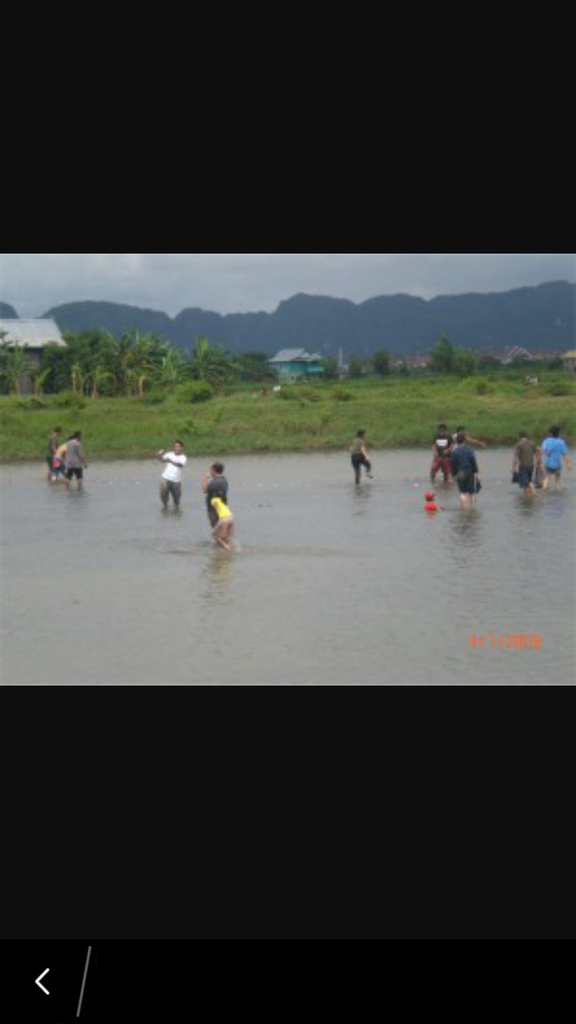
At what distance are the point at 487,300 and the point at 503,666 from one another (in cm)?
11292

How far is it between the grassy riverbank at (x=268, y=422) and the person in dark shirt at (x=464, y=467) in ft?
55.5

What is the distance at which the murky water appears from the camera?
9.77 metres

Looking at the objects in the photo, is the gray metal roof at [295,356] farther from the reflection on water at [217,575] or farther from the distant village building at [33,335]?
the reflection on water at [217,575]

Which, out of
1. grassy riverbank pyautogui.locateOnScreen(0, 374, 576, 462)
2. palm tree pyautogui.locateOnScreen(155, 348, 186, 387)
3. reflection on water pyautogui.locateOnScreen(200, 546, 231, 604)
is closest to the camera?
reflection on water pyautogui.locateOnScreen(200, 546, 231, 604)

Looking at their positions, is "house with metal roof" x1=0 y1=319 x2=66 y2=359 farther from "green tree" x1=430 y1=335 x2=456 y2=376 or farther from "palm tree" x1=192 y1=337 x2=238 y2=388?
"green tree" x1=430 y1=335 x2=456 y2=376

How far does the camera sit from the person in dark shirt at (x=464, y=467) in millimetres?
17842

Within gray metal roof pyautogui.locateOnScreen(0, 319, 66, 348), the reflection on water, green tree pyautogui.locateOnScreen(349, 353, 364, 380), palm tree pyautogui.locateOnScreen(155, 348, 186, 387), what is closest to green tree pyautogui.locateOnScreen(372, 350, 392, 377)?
green tree pyautogui.locateOnScreen(349, 353, 364, 380)

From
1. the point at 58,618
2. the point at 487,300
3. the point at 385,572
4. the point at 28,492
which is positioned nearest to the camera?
the point at 58,618

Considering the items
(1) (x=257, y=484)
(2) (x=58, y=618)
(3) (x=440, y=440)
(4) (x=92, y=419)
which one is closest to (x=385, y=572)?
(2) (x=58, y=618)

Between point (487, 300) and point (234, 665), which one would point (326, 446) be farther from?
point (487, 300)

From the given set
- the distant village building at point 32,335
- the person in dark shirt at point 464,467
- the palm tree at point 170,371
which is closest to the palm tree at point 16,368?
the distant village building at point 32,335

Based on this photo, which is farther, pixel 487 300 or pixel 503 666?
pixel 487 300

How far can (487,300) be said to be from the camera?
119 m

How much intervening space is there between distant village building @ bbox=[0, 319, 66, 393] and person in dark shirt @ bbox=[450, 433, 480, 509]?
29.9m
